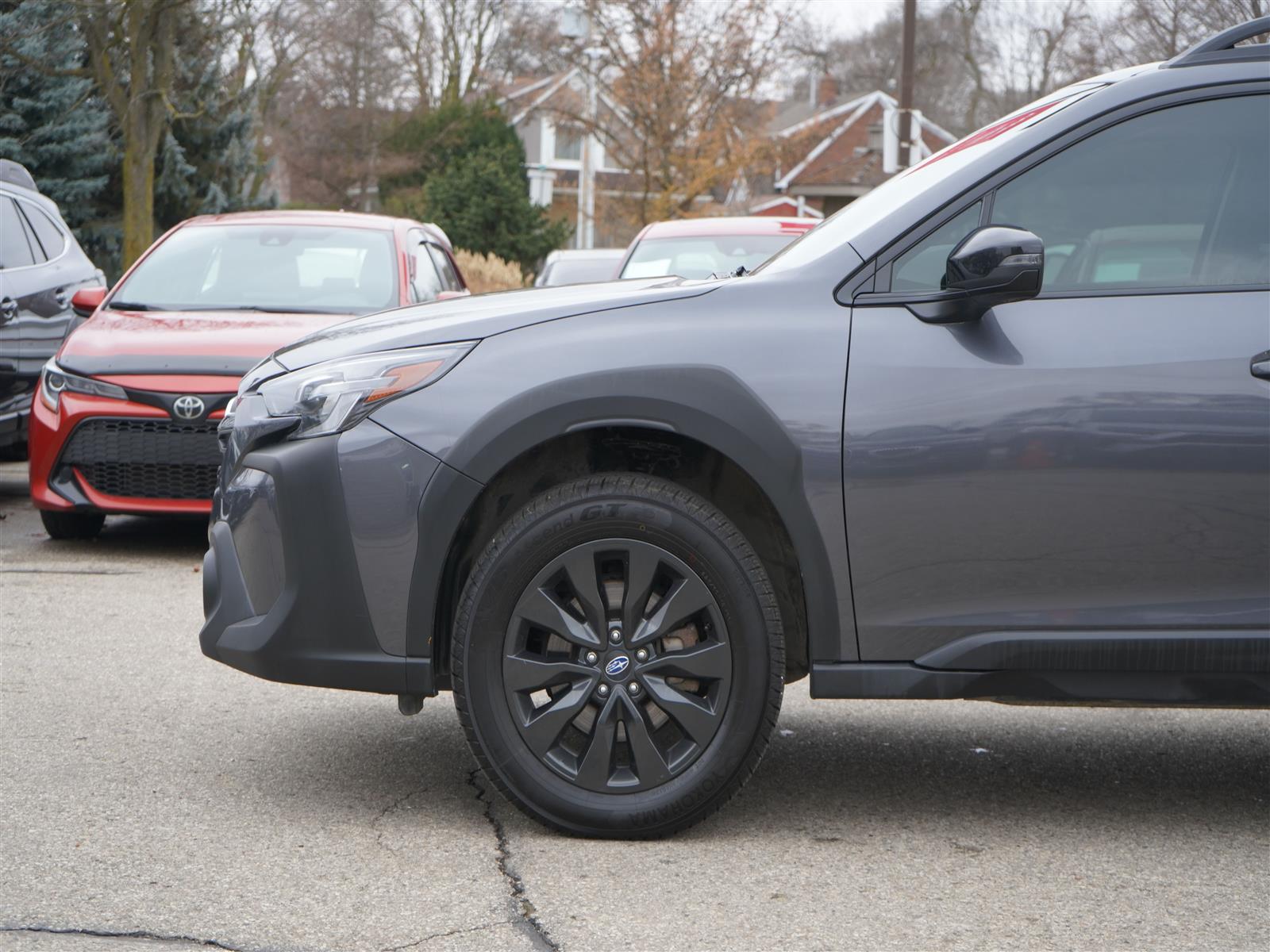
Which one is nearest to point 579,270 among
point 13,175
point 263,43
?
point 13,175

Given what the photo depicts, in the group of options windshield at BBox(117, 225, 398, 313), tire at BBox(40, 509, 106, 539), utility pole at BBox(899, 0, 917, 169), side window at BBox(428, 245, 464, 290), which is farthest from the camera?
utility pole at BBox(899, 0, 917, 169)

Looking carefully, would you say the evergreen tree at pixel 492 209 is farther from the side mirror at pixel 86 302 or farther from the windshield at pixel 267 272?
the side mirror at pixel 86 302

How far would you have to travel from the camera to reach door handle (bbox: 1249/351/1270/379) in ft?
11.6

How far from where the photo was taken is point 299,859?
3.55m

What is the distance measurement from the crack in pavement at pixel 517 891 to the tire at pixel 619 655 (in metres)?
0.13

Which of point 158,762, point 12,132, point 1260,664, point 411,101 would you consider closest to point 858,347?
point 1260,664

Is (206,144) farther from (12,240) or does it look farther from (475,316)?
(475,316)

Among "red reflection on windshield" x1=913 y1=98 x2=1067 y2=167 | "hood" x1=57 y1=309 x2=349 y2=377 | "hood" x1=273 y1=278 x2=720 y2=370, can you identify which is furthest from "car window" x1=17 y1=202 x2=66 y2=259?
"red reflection on windshield" x1=913 y1=98 x2=1067 y2=167

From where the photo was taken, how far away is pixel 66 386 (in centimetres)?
743

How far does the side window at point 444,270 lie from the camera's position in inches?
367

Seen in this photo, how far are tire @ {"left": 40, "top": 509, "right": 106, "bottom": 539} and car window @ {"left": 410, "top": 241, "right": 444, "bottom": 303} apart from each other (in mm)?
2017

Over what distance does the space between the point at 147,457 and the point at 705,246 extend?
192 inches

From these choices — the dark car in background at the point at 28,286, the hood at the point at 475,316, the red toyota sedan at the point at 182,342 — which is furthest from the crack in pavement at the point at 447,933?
the dark car in background at the point at 28,286

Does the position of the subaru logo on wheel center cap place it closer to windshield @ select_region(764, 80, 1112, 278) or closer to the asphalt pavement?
the asphalt pavement
